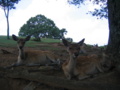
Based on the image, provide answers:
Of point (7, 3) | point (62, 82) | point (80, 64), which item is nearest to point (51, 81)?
point (62, 82)

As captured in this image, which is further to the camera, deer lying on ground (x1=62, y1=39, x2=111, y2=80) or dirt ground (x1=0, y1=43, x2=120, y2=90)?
deer lying on ground (x1=62, y1=39, x2=111, y2=80)

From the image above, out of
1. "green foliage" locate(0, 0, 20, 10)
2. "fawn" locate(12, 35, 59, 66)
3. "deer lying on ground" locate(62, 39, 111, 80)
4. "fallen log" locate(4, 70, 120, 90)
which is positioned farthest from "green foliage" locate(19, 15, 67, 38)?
"fallen log" locate(4, 70, 120, 90)

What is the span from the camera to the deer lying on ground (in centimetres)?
793

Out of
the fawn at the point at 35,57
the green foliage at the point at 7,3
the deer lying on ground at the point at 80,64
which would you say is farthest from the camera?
the green foliage at the point at 7,3

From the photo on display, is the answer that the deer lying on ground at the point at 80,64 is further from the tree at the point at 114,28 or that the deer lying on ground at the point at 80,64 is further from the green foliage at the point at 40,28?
the green foliage at the point at 40,28

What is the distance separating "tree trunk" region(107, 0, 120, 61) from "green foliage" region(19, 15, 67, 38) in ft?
167

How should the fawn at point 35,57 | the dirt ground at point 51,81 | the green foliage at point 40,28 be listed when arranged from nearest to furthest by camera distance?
the dirt ground at point 51,81 < the fawn at point 35,57 < the green foliage at point 40,28

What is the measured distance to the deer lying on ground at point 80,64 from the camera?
793 cm

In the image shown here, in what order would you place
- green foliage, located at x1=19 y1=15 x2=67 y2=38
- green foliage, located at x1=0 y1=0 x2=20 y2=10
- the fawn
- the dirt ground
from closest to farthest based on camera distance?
the dirt ground, the fawn, green foliage, located at x1=0 y1=0 x2=20 y2=10, green foliage, located at x1=19 y1=15 x2=67 y2=38

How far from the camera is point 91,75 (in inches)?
325

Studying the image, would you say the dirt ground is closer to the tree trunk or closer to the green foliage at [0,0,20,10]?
the tree trunk

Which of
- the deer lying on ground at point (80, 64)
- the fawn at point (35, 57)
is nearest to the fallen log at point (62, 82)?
the deer lying on ground at point (80, 64)

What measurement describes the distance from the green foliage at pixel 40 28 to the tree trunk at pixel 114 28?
50791mm

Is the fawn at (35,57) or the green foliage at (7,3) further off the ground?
the green foliage at (7,3)
